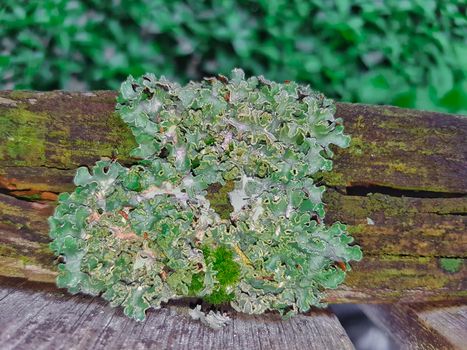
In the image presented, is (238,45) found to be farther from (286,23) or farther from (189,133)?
(189,133)

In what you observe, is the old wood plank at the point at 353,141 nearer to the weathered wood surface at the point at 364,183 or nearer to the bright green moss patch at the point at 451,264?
the weathered wood surface at the point at 364,183

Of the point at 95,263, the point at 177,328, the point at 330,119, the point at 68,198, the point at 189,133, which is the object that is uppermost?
the point at 330,119

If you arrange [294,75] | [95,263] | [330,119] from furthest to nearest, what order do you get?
1. [294,75]
2. [330,119]
3. [95,263]

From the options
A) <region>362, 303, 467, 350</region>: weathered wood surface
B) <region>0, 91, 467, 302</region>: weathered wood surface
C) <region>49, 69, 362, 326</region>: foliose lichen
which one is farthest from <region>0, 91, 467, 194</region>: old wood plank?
<region>362, 303, 467, 350</region>: weathered wood surface

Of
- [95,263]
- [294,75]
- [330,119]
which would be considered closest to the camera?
[95,263]

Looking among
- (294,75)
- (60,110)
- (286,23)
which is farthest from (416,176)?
(60,110)

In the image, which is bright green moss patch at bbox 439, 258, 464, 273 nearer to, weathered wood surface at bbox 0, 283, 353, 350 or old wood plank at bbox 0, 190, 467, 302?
old wood plank at bbox 0, 190, 467, 302

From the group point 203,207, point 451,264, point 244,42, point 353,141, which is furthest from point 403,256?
point 244,42

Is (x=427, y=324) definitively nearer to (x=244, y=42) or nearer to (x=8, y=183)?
(x=244, y=42)
